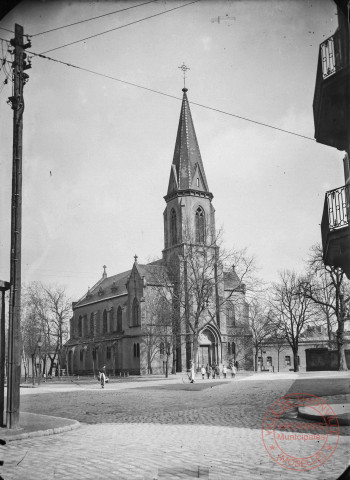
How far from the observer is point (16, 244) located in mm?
9414

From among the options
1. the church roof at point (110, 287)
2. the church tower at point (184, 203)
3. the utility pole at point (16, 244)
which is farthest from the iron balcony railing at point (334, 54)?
the church roof at point (110, 287)

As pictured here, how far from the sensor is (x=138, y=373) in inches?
2060

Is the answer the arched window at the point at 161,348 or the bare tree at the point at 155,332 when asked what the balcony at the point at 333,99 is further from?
the arched window at the point at 161,348

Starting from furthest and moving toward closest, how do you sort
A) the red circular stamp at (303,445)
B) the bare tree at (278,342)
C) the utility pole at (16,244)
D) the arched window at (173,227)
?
the arched window at (173,227)
the bare tree at (278,342)
the utility pole at (16,244)
the red circular stamp at (303,445)

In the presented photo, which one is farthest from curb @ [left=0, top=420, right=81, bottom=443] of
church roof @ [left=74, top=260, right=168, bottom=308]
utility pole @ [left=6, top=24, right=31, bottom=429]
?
church roof @ [left=74, top=260, right=168, bottom=308]

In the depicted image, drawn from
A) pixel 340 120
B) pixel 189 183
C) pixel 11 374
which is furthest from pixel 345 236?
pixel 189 183

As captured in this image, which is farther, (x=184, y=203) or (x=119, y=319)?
(x=119, y=319)

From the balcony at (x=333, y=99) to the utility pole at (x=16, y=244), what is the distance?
200 inches

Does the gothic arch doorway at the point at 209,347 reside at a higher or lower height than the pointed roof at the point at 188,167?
lower

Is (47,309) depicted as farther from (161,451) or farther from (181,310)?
(161,451)

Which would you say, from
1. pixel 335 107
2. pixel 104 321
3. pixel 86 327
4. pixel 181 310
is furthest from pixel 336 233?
pixel 86 327

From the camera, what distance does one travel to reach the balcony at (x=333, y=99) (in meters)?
7.77

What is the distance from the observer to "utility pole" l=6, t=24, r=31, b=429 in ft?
30.2

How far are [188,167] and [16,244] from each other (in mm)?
44429
